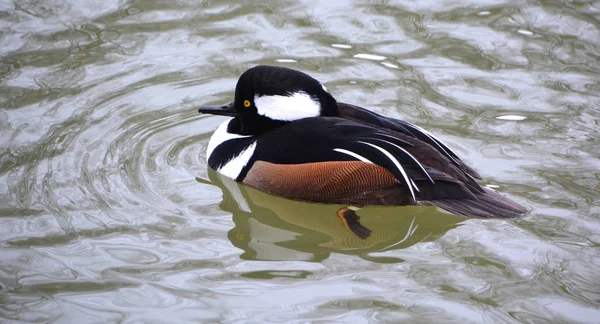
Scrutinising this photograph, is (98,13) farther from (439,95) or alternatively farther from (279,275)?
A: (279,275)

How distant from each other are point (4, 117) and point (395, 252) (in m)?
3.73

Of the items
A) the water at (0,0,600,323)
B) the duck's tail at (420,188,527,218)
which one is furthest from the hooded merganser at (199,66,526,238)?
the water at (0,0,600,323)

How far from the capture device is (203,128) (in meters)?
7.45

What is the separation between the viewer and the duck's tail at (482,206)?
5.82 metres

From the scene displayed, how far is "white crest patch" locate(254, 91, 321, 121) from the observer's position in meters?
6.37

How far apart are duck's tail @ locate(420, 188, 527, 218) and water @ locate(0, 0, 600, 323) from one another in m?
0.10

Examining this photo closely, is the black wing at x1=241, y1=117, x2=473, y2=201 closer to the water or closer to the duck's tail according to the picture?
the duck's tail

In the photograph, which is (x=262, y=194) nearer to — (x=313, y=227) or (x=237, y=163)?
(x=237, y=163)

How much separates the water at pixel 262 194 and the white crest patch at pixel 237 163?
0.39ft

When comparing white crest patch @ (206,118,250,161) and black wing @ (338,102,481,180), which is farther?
white crest patch @ (206,118,250,161)

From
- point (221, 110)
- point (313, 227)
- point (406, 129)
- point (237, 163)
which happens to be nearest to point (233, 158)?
point (237, 163)

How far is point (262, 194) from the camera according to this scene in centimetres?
647

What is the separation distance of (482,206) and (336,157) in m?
1.08

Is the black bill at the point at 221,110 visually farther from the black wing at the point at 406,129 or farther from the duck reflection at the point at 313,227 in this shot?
the black wing at the point at 406,129
